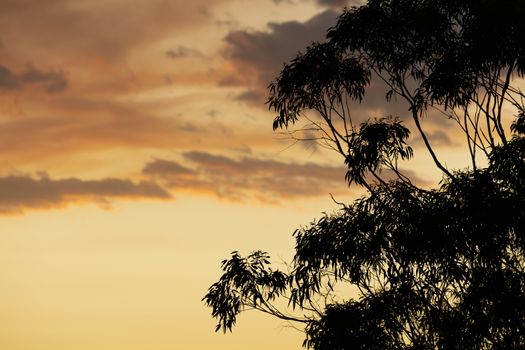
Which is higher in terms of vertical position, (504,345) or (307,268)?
(307,268)

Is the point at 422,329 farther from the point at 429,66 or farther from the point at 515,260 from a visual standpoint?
the point at 429,66

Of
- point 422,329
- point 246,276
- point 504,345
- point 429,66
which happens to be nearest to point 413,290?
point 422,329

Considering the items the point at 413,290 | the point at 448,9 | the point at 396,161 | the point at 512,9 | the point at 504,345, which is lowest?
the point at 504,345

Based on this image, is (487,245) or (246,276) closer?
(487,245)

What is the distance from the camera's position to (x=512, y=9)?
19.3 meters

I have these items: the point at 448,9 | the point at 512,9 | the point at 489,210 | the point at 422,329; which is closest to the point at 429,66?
the point at 448,9

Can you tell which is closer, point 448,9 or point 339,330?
point 339,330

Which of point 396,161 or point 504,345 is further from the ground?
point 396,161

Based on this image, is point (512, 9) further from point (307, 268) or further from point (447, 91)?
point (307, 268)

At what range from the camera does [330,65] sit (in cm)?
2286

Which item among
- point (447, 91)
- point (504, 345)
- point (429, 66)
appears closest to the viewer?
point (504, 345)

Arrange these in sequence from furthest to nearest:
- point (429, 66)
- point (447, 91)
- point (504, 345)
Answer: point (429, 66), point (447, 91), point (504, 345)

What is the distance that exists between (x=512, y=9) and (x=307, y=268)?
7396 mm

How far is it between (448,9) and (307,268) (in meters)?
7.19
